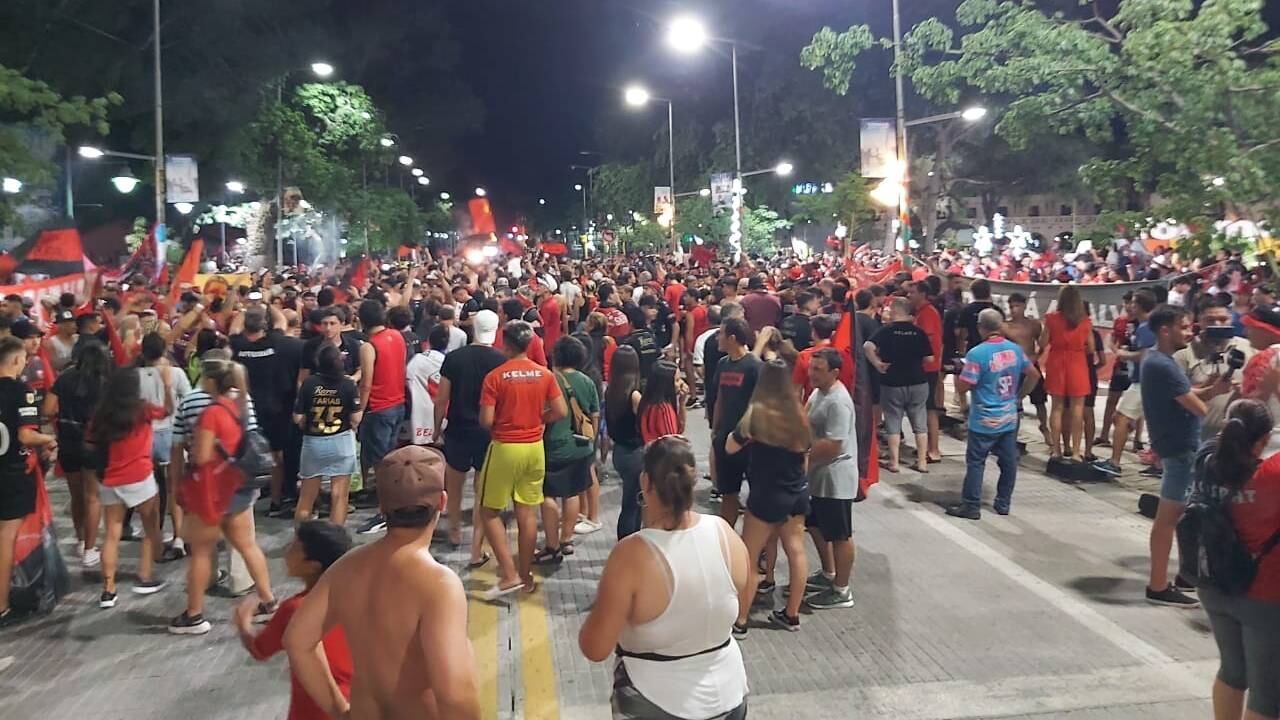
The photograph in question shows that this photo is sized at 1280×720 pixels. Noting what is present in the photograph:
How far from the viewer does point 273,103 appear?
34.2 m

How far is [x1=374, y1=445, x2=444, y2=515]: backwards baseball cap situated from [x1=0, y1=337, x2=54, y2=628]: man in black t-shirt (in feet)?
14.3

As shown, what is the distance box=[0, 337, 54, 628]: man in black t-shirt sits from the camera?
6168 mm

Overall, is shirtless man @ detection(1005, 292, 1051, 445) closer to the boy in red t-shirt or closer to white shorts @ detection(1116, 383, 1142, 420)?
white shorts @ detection(1116, 383, 1142, 420)

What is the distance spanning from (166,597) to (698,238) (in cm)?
3753

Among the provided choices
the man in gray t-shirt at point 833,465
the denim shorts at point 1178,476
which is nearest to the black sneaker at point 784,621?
the man in gray t-shirt at point 833,465

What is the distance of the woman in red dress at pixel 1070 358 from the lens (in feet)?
32.2

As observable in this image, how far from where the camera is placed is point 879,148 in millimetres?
19156

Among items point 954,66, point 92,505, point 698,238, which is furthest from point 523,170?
point 92,505

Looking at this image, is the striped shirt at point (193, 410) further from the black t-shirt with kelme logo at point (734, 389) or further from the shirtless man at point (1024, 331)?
the shirtless man at point (1024, 331)

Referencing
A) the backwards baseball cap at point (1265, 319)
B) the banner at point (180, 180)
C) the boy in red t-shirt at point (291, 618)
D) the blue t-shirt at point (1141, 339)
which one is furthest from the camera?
the banner at point (180, 180)

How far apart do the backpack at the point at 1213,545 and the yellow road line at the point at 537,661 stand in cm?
302

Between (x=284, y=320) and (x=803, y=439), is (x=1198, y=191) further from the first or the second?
(x=284, y=320)

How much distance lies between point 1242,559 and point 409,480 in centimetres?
327

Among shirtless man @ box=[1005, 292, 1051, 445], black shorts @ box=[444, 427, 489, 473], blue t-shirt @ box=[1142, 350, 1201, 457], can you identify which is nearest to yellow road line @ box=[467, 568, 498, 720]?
black shorts @ box=[444, 427, 489, 473]
